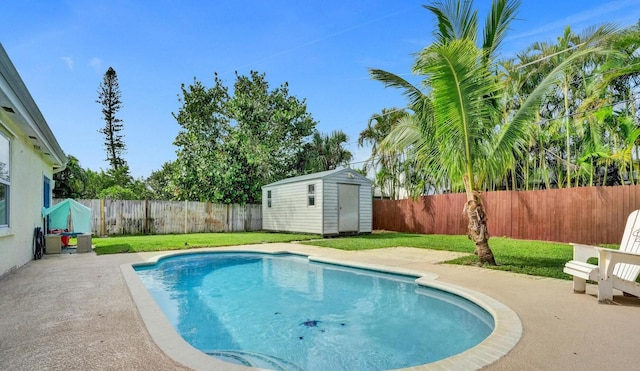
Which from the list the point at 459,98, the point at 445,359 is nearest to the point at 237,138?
the point at 459,98

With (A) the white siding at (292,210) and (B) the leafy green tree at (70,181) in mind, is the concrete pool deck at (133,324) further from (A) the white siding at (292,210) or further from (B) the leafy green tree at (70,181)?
(B) the leafy green tree at (70,181)

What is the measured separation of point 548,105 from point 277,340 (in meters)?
17.3

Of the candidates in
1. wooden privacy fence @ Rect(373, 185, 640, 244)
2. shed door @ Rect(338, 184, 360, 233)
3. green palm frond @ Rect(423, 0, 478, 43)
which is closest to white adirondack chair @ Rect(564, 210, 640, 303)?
green palm frond @ Rect(423, 0, 478, 43)

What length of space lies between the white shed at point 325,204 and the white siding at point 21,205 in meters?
8.65

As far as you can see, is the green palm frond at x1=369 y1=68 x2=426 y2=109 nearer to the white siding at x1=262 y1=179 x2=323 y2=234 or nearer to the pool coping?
the pool coping

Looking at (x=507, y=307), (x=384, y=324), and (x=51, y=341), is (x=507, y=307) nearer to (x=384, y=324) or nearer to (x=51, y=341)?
(x=384, y=324)

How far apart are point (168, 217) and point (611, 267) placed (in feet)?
50.1

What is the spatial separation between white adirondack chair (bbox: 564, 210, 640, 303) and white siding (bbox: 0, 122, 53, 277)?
→ 8.08m

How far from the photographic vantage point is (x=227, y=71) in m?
22.4

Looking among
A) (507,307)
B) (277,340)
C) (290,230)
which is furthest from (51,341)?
(290,230)

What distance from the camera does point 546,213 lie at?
11.3 m

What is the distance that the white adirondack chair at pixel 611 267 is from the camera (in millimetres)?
3939

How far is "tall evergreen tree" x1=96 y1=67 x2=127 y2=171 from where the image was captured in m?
27.0

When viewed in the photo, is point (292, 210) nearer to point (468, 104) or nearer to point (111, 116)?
point (468, 104)
